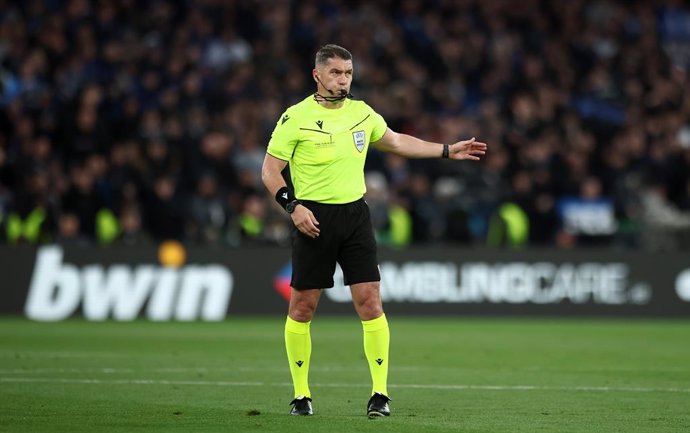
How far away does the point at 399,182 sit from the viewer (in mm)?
22406

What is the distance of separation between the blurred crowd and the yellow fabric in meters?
11.3

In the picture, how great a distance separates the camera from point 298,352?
8.91 metres

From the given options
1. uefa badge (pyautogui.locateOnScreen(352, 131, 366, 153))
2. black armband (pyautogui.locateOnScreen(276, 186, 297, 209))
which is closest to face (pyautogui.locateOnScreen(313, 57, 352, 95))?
uefa badge (pyautogui.locateOnScreen(352, 131, 366, 153))

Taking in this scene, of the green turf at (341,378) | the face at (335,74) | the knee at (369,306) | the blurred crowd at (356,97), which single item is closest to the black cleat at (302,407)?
the green turf at (341,378)

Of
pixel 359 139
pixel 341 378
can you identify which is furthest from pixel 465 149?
pixel 341 378

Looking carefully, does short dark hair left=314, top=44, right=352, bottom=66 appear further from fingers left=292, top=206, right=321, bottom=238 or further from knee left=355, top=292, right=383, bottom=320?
knee left=355, top=292, right=383, bottom=320

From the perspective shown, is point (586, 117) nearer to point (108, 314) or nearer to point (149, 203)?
point (149, 203)

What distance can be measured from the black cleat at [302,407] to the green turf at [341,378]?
106 millimetres

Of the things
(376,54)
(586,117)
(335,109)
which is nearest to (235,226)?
(376,54)

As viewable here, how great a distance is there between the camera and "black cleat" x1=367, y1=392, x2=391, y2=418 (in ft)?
28.2

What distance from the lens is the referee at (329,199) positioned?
8.69 m

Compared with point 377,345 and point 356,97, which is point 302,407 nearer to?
point 377,345

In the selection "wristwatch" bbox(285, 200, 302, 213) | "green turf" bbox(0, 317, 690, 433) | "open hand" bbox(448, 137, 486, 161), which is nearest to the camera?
"green turf" bbox(0, 317, 690, 433)

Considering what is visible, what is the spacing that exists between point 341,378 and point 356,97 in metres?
12.5
